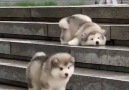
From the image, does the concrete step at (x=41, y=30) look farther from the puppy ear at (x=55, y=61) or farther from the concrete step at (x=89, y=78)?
the puppy ear at (x=55, y=61)

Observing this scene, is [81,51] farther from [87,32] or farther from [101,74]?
[101,74]

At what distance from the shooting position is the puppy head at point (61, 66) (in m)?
6.02

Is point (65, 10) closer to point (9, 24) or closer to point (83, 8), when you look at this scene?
point (83, 8)

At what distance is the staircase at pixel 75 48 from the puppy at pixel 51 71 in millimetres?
700

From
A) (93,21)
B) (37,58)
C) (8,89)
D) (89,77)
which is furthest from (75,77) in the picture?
(93,21)

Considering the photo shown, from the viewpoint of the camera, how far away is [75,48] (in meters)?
7.80

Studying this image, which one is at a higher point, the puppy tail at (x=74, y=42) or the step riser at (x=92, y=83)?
the puppy tail at (x=74, y=42)

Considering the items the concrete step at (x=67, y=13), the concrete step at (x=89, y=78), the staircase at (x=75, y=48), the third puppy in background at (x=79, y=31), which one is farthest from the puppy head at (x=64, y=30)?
the concrete step at (x=89, y=78)

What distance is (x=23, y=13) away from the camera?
430 inches

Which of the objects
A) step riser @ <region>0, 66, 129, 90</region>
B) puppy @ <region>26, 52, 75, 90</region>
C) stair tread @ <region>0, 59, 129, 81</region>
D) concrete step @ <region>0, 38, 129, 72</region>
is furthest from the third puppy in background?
puppy @ <region>26, 52, 75, 90</region>

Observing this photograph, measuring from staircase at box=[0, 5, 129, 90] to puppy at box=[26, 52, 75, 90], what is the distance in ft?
2.30

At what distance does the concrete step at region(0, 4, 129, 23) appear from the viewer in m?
8.75

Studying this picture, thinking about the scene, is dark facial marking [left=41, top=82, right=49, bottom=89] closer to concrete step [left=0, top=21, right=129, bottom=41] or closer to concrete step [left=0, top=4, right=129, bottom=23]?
concrete step [left=0, top=21, right=129, bottom=41]

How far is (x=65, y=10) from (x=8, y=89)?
288 centimetres
